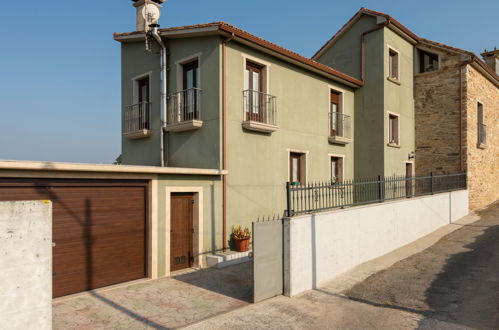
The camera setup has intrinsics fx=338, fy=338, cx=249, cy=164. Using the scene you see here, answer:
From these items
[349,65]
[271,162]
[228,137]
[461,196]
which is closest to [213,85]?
[228,137]

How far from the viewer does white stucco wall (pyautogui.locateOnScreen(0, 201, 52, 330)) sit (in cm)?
376

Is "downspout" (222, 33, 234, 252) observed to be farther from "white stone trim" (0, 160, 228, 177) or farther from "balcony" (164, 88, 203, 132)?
"white stone trim" (0, 160, 228, 177)

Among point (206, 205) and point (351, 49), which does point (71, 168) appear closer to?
point (206, 205)

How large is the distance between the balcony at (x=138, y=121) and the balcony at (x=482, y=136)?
16698 mm

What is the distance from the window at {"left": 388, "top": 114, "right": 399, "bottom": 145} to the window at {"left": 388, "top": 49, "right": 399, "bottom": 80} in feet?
6.71

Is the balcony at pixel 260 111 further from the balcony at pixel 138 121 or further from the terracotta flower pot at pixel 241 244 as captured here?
the balcony at pixel 138 121

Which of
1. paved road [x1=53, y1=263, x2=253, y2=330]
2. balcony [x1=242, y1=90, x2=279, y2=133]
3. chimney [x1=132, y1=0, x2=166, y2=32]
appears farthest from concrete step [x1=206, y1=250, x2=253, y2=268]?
chimney [x1=132, y1=0, x2=166, y2=32]

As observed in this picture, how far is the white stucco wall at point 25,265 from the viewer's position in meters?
3.76

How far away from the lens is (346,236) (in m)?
8.84

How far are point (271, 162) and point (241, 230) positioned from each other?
2.77m

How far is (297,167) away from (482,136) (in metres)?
12.0

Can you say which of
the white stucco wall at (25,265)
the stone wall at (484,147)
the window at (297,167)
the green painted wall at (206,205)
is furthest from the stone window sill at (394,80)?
the white stucco wall at (25,265)

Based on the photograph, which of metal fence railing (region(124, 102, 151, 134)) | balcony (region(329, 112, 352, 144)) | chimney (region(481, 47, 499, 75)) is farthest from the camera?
chimney (region(481, 47, 499, 75))

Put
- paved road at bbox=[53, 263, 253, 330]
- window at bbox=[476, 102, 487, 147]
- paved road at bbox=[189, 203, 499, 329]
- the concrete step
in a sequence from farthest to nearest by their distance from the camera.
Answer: window at bbox=[476, 102, 487, 147]
the concrete step
paved road at bbox=[53, 263, 253, 330]
paved road at bbox=[189, 203, 499, 329]
